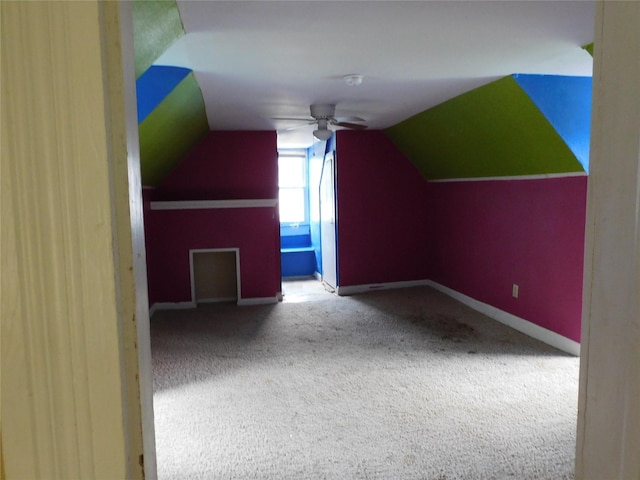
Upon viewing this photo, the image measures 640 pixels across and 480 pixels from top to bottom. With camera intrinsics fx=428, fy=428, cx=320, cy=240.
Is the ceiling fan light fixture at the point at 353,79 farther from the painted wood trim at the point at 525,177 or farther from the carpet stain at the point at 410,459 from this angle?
the carpet stain at the point at 410,459

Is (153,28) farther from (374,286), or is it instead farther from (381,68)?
(374,286)

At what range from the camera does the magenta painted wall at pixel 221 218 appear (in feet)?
16.2

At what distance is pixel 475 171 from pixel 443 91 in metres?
1.28

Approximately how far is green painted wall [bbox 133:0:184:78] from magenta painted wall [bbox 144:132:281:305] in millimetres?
2915

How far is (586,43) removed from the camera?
2.39 meters

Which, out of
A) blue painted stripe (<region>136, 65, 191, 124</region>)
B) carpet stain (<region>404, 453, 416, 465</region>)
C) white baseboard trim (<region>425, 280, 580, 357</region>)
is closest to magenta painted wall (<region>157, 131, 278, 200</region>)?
blue painted stripe (<region>136, 65, 191, 124</region>)

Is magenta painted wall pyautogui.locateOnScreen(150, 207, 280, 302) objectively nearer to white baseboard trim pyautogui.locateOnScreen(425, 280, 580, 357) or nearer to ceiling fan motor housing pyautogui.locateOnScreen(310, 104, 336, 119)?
ceiling fan motor housing pyautogui.locateOnScreen(310, 104, 336, 119)

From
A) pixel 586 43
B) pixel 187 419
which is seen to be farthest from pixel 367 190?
pixel 187 419

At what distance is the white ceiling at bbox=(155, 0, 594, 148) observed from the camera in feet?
6.32

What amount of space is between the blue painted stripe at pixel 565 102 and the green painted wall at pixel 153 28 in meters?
2.34

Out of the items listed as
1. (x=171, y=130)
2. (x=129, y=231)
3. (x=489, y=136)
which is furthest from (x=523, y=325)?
(x=129, y=231)

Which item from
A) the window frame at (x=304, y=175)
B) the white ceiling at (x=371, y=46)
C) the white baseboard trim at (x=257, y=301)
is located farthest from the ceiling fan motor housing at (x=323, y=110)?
the window frame at (x=304, y=175)

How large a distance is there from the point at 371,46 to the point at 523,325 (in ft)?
9.56

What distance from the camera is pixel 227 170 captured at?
5.10 meters
